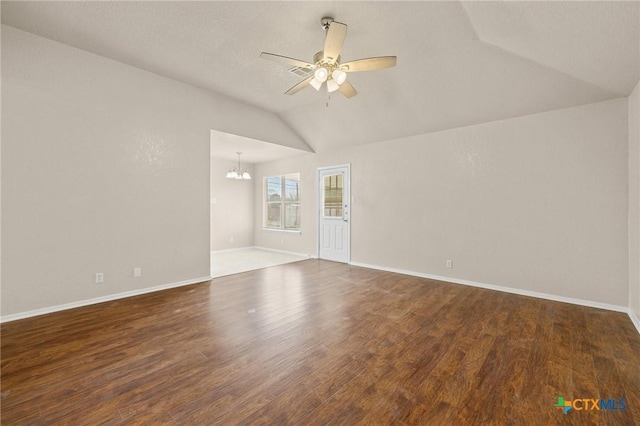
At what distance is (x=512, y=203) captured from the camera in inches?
158

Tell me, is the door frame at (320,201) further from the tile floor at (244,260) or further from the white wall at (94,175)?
the white wall at (94,175)

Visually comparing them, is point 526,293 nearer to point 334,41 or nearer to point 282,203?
point 334,41

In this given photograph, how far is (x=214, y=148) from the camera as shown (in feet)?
20.3

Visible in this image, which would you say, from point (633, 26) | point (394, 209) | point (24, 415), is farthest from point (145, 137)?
point (633, 26)

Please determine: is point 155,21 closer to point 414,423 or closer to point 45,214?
point 45,214

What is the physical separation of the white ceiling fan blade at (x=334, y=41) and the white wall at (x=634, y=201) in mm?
3239

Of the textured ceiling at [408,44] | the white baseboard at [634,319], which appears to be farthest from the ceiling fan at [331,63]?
the white baseboard at [634,319]

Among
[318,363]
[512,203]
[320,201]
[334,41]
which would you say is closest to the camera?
[318,363]

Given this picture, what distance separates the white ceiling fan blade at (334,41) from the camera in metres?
2.26

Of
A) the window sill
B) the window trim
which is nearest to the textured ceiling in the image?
the window trim

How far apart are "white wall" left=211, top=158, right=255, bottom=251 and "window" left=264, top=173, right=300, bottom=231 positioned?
61 centimetres

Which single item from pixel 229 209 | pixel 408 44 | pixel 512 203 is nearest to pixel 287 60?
pixel 408 44

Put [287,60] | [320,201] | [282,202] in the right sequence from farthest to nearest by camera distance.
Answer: [282,202]
[320,201]
[287,60]

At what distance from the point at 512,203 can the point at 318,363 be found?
12.2ft
